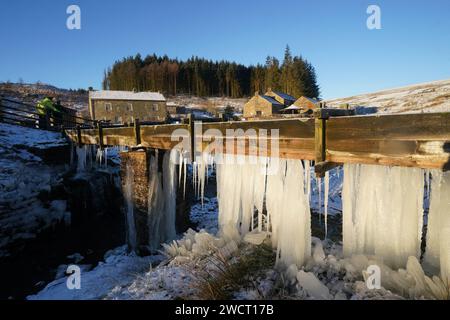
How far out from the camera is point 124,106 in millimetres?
45781

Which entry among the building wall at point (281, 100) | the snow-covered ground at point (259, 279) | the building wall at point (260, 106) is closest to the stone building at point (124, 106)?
the building wall at point (260, 106)

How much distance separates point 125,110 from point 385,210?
4742 cm

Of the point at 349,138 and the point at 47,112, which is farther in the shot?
the point at 47,112

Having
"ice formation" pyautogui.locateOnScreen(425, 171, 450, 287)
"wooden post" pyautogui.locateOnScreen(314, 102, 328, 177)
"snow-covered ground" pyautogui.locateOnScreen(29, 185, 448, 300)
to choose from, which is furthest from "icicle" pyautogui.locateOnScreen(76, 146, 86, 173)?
"ice formation" pyautogui.locateOnScreen(425, 171, 450, 287)

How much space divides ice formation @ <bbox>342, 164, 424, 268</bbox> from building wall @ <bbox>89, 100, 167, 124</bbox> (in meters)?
41.5

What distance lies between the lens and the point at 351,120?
146 inches

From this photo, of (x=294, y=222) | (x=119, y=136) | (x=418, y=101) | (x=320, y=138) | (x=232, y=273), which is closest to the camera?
(x=320, y=138)

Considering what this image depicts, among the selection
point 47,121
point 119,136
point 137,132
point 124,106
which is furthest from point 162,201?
point 124,106

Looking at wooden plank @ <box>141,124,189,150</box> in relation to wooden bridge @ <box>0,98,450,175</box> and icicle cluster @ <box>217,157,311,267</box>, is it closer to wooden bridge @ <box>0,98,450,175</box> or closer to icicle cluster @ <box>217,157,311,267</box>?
wooden bridge @ <box>0,98,450,175</box>

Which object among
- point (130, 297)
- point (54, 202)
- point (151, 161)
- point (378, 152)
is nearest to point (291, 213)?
point (378, 152)

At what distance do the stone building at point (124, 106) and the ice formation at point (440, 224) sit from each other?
139 feet

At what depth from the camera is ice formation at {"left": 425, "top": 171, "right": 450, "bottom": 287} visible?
3213 mm

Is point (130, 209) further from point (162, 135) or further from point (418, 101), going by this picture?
point (418, 101)

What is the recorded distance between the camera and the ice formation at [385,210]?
142 inches
